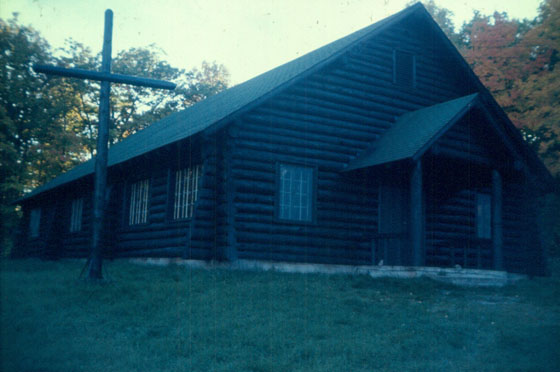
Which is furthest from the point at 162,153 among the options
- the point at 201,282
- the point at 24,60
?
the point at 201,282

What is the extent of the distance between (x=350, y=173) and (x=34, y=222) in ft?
72.0

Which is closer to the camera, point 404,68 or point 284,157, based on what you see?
point 284,157

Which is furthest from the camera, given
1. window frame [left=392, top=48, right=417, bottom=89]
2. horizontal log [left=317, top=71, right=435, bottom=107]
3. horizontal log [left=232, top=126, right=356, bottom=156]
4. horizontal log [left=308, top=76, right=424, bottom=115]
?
window frame [left=392, top=48, right=417, bottom=89]

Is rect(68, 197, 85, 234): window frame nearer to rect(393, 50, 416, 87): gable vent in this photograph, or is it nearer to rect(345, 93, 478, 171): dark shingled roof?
rect(345, 93, 478, 171): dark shingled roof

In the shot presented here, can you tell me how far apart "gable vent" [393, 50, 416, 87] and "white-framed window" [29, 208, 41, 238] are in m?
21.3

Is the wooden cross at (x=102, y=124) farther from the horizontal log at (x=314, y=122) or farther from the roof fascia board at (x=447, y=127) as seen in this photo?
the roof fascia board at (x=447, y=127)

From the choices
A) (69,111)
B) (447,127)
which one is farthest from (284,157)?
(69,111)

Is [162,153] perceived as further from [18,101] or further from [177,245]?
[18,101]

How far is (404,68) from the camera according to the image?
1945 centimetres

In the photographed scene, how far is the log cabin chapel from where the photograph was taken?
50.4 ft

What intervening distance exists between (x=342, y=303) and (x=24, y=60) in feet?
42.8

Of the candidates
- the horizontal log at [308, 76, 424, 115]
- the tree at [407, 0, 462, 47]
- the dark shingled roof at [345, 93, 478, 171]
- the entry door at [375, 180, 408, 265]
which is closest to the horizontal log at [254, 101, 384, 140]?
the dark shingled roof at [345, 93, 478, 171]

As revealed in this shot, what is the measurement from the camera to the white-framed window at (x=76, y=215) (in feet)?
83.1

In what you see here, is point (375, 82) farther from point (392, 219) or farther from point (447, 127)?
point (392, 219)
